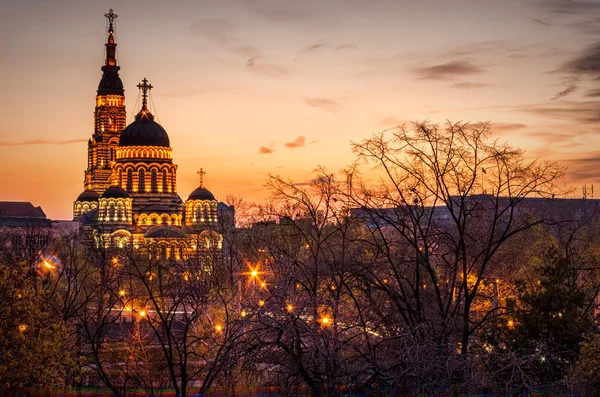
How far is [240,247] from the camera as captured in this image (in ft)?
176

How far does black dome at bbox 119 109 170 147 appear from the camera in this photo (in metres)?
133

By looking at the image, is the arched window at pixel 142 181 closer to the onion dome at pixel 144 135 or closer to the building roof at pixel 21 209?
the onion dome at pixel 144 135

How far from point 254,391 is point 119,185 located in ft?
374

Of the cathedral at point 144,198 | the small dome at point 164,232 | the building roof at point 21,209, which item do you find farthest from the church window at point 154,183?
the building roof at point 21,209

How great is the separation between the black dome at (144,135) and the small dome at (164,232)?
14880mm

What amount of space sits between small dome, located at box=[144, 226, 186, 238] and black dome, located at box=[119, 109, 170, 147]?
14.9 metres

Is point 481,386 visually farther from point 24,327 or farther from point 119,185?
point 119,185

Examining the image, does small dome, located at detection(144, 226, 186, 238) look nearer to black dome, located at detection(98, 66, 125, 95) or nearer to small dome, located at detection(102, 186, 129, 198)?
small dome, located at detection(102, 186, 129, 198)

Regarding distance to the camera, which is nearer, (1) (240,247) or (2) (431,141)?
(2) (431,141)

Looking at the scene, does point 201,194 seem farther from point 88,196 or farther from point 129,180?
point 88,196

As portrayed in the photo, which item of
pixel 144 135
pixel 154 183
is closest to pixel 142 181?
pixel 154 183

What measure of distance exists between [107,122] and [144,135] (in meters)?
20.3

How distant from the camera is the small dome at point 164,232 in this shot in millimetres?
119688

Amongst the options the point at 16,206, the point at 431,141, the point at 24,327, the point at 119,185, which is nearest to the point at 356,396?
the point at 431,141
